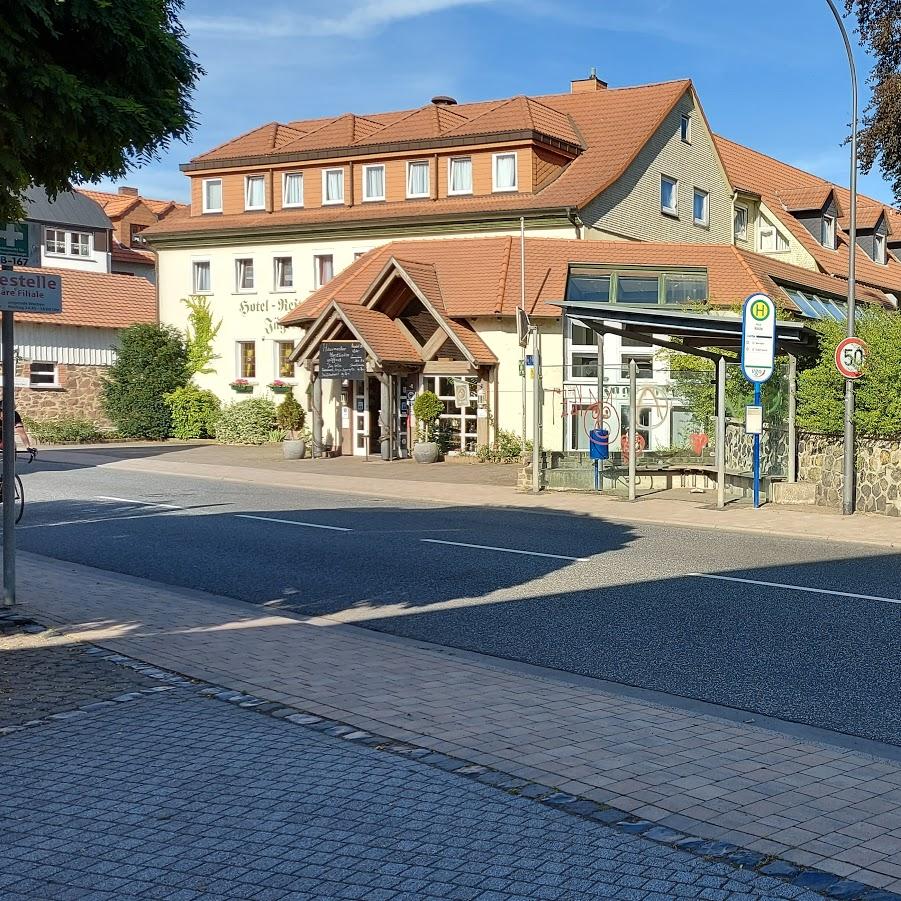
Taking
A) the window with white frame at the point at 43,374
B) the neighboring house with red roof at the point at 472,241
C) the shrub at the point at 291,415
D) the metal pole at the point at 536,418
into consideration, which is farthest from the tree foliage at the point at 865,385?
the window with white frame at the point at 43,374

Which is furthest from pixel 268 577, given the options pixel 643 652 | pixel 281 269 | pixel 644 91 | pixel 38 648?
pixel 644 91

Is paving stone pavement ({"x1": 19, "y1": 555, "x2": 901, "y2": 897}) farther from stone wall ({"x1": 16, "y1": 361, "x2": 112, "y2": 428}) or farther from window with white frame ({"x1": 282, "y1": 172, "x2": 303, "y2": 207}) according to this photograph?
stone wall ({"x1": 16, "y1": 361, "x2": 112, "y2": 428})

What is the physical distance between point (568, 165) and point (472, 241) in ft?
16.9

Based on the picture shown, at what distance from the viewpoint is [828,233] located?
4588cm

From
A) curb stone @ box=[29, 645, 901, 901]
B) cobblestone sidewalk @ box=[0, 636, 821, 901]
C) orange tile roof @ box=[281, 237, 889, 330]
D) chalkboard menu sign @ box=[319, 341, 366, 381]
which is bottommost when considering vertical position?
curb stone @ box=[29, 645, 901, 901]

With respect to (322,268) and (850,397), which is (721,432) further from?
(322,268)

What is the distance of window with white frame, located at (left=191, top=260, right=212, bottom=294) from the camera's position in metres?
41.5

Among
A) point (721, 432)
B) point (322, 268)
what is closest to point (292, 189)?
point (322, 268)

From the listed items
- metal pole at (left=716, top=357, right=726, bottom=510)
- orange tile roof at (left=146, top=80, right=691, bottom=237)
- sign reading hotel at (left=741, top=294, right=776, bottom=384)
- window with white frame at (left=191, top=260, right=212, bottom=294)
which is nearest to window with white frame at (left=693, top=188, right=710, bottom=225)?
orange tile roof at (left=146, top=80, right=691, bottom=237)

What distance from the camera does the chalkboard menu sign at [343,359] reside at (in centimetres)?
3130

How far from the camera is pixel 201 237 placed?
4097 centimetres

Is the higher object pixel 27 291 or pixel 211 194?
pixel 211 194

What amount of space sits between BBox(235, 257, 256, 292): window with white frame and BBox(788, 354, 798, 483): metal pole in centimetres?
2393

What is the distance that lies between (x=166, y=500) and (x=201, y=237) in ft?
73.3
